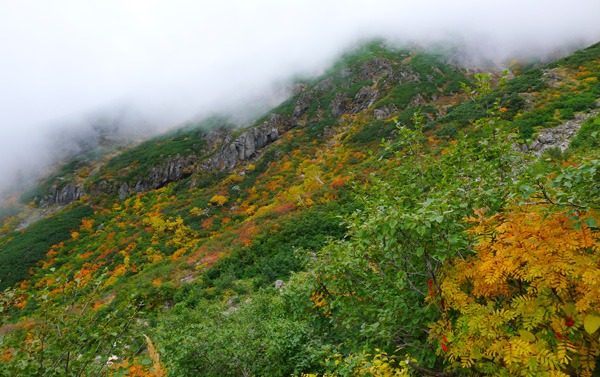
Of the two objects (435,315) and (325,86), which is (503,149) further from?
(325,86)

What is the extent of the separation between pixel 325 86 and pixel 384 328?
2474 inches

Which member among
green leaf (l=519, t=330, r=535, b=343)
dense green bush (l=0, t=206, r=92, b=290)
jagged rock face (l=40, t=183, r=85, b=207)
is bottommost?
dense green bush (l=0, t=206, r=92, b=290)

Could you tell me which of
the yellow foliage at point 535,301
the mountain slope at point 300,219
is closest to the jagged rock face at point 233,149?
the mountain slope at point 300,219

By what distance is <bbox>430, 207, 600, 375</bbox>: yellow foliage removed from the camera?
209cm

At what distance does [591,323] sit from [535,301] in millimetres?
398

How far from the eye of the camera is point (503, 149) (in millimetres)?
4387

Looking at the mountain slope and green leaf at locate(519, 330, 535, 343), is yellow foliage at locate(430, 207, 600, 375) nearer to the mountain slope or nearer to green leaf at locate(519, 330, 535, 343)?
green leaf at locate(519, 330, 535, 343)

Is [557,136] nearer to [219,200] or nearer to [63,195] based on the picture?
[219,200]

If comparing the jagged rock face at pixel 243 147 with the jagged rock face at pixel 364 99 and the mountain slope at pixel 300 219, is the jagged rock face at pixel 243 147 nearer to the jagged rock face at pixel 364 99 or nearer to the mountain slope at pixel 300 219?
the mountain slope at pixel 300 219

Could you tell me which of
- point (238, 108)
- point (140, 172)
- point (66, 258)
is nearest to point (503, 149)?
point (66, 258)

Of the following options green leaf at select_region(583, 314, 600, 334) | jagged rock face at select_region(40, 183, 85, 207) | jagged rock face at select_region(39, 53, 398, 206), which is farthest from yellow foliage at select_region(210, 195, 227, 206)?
green leaf at select_region(583, 314, 600, 334)

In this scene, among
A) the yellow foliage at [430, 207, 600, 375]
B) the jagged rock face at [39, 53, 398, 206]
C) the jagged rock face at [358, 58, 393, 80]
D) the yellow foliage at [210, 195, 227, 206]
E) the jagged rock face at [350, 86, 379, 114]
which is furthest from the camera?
the jagged rock face at [358, 58, 393, 80]

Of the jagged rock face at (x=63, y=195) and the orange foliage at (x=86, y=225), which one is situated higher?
the jagged rock face at (x=63, y=195)

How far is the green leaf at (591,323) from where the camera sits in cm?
190
